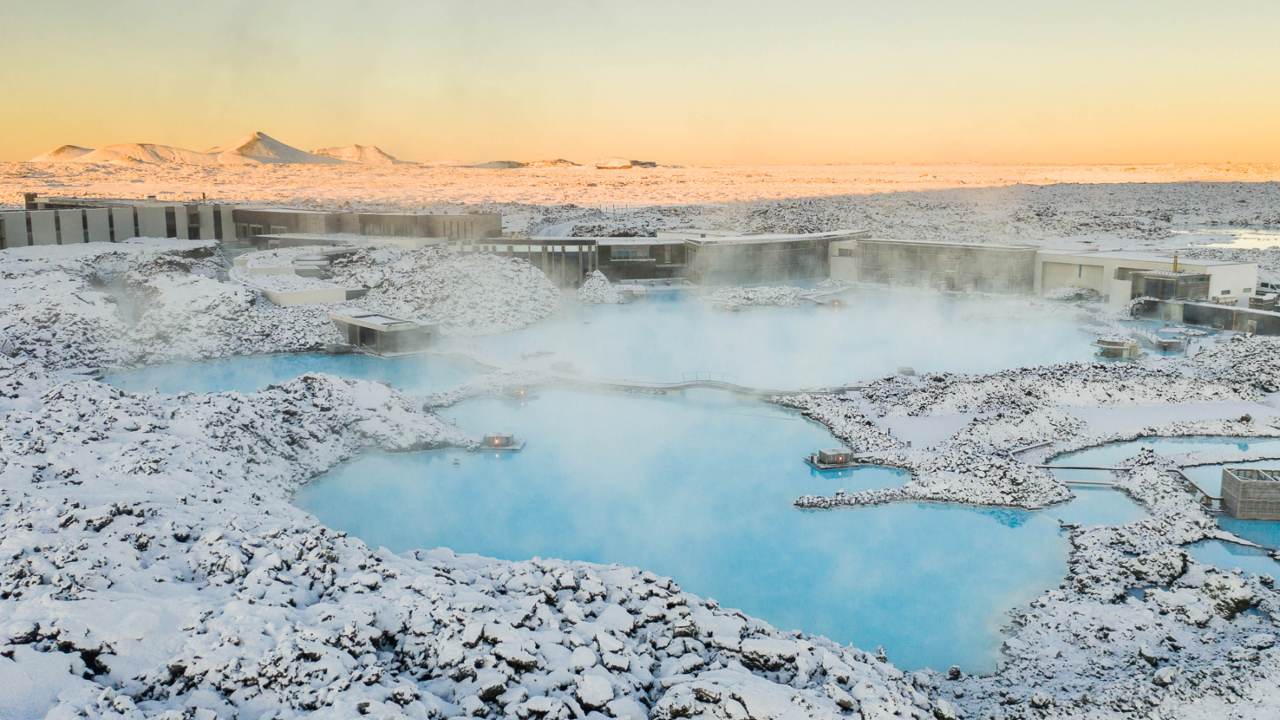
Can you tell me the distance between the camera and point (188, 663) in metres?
6.28

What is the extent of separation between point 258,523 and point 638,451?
6432mm

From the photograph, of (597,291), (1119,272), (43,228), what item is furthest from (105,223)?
(1119,272)

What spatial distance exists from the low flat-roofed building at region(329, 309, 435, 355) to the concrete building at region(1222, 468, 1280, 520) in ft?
54.2

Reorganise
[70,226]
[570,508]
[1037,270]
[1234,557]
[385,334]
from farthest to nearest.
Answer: [70,226]
[1037,270]
[385,334]
[570,508]
[1234,557]

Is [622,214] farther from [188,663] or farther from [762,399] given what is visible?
[188,663]

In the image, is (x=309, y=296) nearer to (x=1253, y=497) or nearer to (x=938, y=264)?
(x=938, y=264)

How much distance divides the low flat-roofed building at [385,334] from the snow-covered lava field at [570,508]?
0.62 meters

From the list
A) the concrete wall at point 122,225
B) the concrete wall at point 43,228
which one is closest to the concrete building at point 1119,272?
the concrete wall at point 122,225

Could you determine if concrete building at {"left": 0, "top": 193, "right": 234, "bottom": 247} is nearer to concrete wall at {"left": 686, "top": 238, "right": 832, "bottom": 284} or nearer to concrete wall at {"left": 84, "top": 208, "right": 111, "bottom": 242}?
concrete wall at {"left": 84, "top": 208, "right": 111, "bottom": 242}

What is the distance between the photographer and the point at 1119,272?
26.9 m

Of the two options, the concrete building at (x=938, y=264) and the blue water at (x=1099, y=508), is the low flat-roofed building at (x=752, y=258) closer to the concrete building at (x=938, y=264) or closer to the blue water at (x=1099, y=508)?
the concrete building at (x=938, y=264)

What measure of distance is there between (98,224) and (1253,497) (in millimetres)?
33193

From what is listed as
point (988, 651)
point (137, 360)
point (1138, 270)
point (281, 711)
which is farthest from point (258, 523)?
point (1138, 270)

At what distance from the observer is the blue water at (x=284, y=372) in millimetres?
18688
